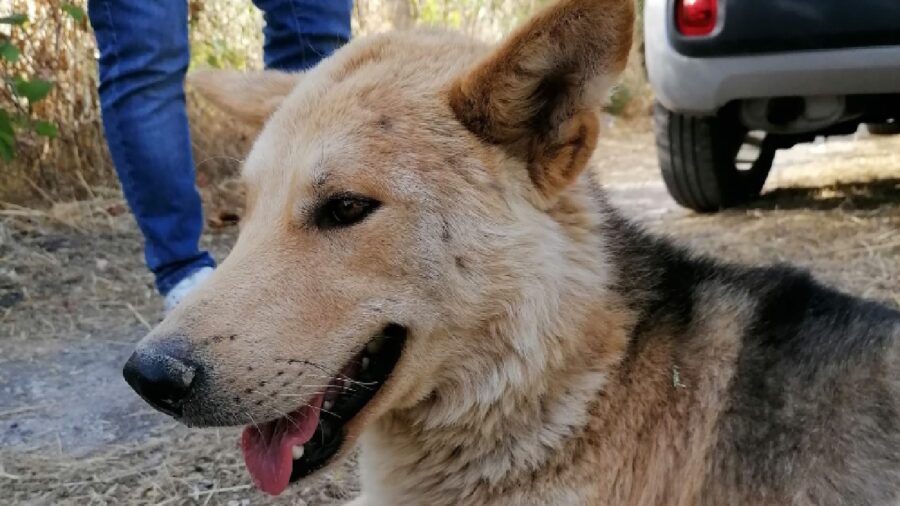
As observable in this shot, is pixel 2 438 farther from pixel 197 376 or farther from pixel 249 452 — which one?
pixel 197 376

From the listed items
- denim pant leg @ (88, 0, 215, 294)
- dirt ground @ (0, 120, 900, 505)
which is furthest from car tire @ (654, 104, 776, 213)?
denim pant leg @ (88, 0, 215, 294)

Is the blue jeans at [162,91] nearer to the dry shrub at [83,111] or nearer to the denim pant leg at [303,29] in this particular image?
the denim pant leg at [303,29]

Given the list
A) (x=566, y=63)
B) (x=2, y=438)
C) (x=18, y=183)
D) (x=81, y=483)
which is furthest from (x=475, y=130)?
(x=18, y=183)

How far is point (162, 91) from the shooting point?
11.5 feet

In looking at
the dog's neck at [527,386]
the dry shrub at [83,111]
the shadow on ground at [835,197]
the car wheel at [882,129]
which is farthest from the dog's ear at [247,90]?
the car wheel at [882,129]

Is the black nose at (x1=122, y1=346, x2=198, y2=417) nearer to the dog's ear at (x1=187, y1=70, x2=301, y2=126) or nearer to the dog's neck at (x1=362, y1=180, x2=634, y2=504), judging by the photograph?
the dog's neck at (x1=362, y1=180, x2=634, y2=504)

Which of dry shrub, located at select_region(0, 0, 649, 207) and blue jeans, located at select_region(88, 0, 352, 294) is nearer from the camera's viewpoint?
blue jeans, located at select_region(88, 0, 352, 294)

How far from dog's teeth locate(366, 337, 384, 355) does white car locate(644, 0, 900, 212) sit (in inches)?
108

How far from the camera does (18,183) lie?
20.2 feet

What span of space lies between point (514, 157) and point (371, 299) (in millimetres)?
485

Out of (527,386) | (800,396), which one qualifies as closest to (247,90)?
(527,386)

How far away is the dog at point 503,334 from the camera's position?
6.56 feet

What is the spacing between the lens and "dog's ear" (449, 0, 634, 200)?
196 cm

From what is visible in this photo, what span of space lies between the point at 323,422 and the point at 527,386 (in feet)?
1.57
